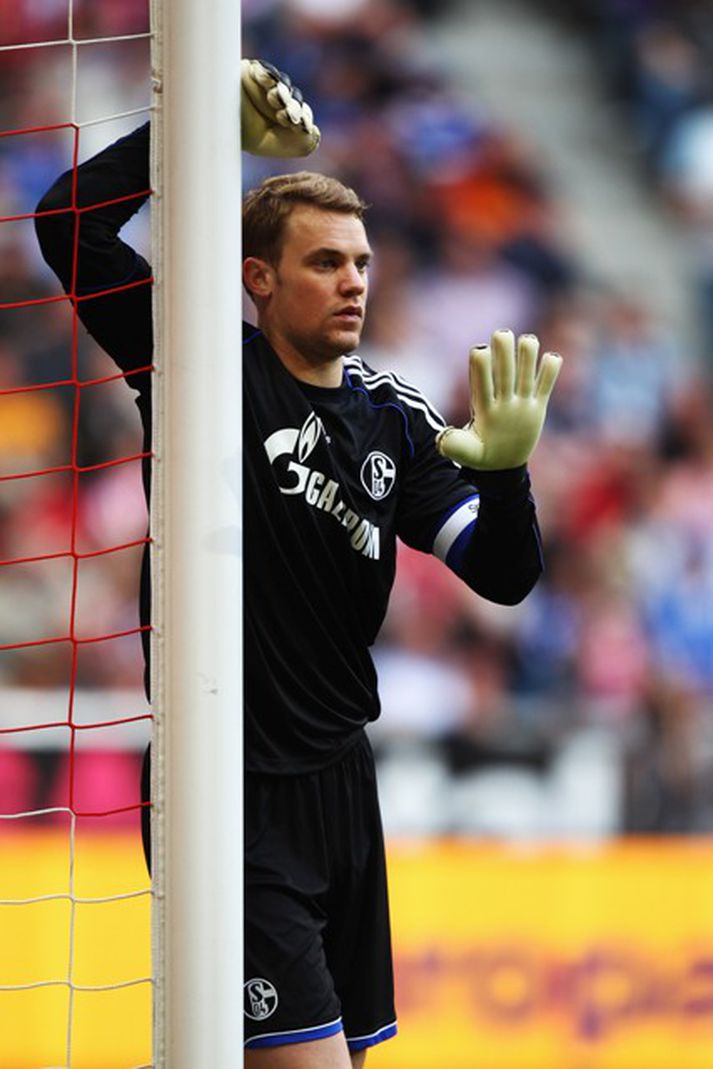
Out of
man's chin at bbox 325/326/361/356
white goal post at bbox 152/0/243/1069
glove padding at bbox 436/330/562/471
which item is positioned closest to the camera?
white goal post at bbox 152/0/243/1069

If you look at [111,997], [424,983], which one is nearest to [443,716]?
[424,983]

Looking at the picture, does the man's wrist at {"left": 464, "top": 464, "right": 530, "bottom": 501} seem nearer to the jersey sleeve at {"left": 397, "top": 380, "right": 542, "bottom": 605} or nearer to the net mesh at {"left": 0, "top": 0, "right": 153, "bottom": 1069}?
the jersey sleeve at {"left": 397, "top": 380, "right": 542, "bottom": 605}

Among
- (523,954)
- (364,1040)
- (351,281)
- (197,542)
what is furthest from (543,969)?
(197,542)

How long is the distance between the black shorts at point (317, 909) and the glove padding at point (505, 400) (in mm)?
573

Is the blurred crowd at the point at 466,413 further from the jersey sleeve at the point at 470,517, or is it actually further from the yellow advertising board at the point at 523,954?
the jersey sleeve at the point at 470,517

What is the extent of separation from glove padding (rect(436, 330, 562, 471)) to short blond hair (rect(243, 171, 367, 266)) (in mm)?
440

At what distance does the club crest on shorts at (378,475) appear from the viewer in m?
2.88

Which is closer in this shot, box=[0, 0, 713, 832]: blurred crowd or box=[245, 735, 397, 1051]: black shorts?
box=[245, 735, 397, 1051]: black shorts

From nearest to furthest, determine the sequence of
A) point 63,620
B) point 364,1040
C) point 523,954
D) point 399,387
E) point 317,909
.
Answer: point 317,909 < point 364,1040 < point 399,387 < point 523,954 < point 63,620

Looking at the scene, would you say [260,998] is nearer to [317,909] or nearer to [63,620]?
[317,909]

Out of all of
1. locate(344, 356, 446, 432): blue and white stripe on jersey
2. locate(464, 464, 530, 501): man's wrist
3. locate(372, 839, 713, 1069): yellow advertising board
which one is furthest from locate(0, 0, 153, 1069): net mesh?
locate(464, 464, 530, 501): man's wrist

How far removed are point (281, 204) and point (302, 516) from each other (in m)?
0.53

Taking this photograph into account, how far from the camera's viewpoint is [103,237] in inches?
103

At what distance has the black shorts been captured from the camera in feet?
8.68
